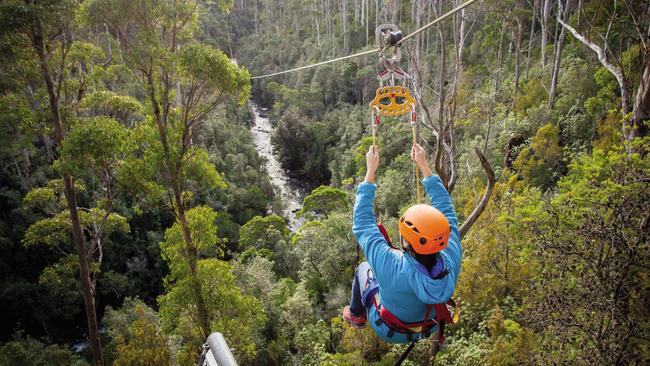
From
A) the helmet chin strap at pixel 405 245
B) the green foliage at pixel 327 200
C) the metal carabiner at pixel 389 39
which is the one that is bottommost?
the green foliage at pixel 327 200

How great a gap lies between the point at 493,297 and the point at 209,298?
519 cm

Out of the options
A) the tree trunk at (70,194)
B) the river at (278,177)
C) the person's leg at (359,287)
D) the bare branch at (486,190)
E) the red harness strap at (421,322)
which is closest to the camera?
the red harness strap at (421,322)

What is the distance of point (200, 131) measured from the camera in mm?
26422

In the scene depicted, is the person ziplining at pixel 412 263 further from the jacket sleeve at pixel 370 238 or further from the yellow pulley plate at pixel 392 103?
the yellow pulley plate at pixel 392 103

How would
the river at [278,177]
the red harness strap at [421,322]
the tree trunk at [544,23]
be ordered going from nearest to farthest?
the red harness strap at [421,322], the tree trunk at [544,23], the river at [278,177]

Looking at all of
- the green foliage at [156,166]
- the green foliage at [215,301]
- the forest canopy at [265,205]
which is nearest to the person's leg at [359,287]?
the forest canopy at [265,205]

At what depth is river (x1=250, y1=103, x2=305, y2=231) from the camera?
2808cm

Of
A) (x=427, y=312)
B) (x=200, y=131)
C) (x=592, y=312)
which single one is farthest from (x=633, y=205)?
(x=200, y=131)

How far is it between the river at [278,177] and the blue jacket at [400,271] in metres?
23.4

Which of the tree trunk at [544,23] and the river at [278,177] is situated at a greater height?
the tree trunk at [544,23]

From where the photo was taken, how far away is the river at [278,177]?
28.1m

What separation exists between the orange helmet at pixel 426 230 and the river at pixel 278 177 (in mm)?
23765

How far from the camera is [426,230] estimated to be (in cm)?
236

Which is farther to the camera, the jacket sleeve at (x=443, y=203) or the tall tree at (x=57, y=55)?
the tall tree at (x=57, y=55)
